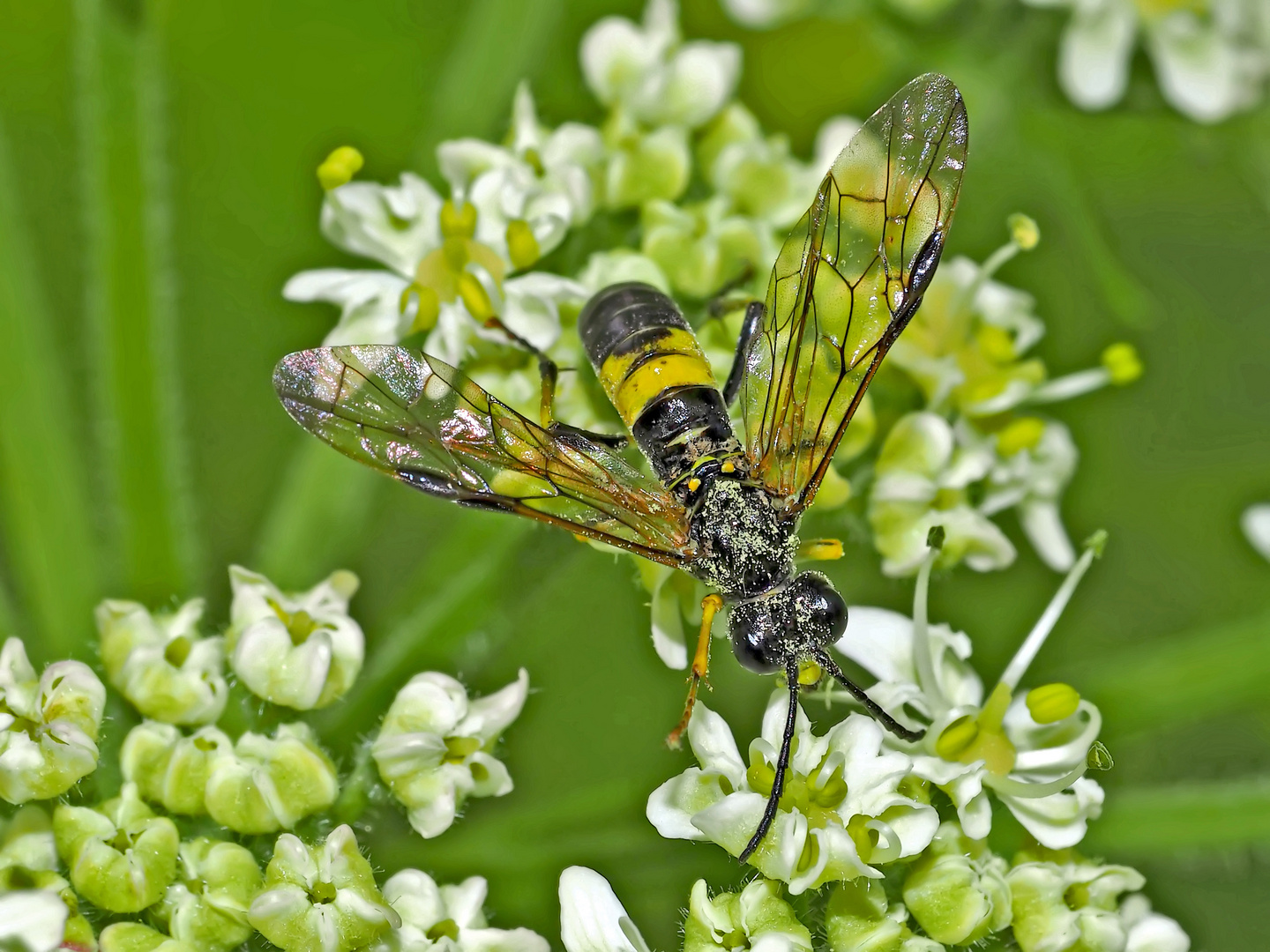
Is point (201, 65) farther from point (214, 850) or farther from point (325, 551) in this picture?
point (214, 850)

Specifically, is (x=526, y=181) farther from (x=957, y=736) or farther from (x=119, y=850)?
(x=119, y=850)

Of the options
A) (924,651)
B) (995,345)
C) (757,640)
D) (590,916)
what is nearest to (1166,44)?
(995,345)

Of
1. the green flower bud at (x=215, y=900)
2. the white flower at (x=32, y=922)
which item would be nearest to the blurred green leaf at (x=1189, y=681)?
the green flower bud at (x=215, y=900)

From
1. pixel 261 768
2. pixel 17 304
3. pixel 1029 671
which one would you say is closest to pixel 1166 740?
pixel 1029 671

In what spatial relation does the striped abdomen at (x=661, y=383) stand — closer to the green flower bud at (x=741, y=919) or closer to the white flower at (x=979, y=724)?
the white flower at (x=979, y=724)

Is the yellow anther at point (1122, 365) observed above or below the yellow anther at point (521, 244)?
above

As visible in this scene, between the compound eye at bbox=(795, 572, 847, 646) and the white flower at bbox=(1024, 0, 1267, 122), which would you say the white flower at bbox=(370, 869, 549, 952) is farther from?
the white flower at bbox=(1024, 0, 1267, 122)
